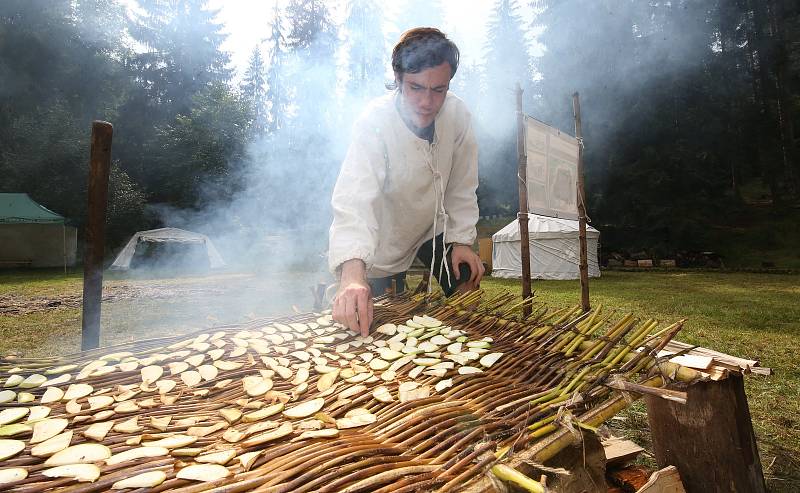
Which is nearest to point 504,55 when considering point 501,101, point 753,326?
point 501,101

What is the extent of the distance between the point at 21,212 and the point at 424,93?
16340mm

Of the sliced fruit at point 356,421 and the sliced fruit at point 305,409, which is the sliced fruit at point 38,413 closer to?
the sliced fruit at point 305,409

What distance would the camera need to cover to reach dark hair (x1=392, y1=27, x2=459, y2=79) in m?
1.62

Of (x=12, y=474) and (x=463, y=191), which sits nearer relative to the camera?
(x=12, y=474)

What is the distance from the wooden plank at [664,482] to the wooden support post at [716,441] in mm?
199

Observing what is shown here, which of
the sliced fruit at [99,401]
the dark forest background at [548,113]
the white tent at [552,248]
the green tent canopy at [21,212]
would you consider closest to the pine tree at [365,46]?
the dark forest background at [548,113]

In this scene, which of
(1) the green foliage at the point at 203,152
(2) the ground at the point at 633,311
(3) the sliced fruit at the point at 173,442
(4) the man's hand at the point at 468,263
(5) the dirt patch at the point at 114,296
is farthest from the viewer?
(1) the green foliage at the point at 203,152

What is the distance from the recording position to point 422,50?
162cm

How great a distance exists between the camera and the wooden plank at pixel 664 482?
3.33 ft

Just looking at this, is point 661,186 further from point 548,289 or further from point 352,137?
point 352,137

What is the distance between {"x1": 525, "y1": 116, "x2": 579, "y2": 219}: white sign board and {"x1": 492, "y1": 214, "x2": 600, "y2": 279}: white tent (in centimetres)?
705

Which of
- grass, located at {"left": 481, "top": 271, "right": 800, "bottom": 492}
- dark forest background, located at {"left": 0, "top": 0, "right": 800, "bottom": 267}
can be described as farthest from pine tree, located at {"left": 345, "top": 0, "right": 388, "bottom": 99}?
grass, located at {"left": 481, "top": 271, "right": 800, "bottom": 492}

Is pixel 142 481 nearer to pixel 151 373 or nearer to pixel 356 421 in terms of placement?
pixel 356 421

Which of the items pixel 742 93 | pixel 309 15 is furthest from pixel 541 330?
pixel 742 93
